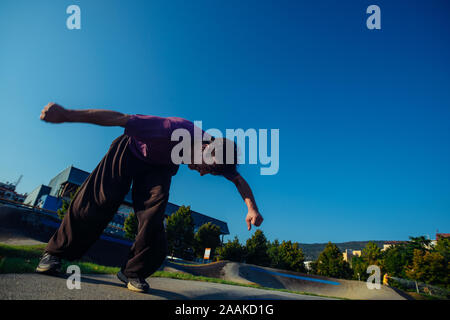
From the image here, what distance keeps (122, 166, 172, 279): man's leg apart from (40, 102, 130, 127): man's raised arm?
870 millimetres

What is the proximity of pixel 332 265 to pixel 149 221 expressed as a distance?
115 ft

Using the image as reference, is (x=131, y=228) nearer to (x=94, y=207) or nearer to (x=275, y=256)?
(x=275, y=256)

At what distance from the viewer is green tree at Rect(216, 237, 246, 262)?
32.7 meters

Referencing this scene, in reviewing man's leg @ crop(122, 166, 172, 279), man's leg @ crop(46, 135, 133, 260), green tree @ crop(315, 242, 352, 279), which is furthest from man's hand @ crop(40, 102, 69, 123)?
green tree @ crop(315, 242, 352, 279)

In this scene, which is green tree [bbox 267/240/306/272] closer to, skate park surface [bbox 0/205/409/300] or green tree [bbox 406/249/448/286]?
green tree [bbox 406/249/448/286]

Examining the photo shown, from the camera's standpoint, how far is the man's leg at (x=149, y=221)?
2627 millimetres

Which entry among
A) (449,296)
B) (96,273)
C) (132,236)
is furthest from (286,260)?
(96,273)

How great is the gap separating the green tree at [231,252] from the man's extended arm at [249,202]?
32347mm
